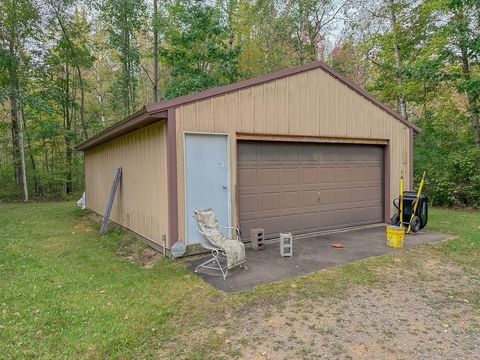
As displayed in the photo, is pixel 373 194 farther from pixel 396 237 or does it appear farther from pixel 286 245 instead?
pixel 286 245

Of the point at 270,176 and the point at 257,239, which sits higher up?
the point at 270,176

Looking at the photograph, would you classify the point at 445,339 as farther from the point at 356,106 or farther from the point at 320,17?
the point at 320,17

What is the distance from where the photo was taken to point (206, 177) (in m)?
5.38

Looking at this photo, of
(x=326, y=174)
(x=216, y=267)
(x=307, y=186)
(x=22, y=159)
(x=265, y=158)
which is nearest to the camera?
(x=216, y=267)

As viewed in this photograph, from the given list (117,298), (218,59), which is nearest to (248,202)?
(117,298)

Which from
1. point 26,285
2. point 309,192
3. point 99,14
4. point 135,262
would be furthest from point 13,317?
point 99,14

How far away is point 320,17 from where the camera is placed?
17.0 m

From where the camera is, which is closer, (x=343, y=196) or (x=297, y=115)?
(x=297, y=115)

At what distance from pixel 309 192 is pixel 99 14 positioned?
16.6 metres

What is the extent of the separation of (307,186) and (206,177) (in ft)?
8.05


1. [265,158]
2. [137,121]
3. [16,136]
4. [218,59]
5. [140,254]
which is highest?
[218,59]

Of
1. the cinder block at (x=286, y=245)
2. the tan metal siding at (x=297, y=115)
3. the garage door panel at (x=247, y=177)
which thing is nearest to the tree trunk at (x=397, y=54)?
the tan metal siding at (x=297, y=115)

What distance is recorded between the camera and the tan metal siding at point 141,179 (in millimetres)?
5375

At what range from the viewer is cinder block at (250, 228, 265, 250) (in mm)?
5602
